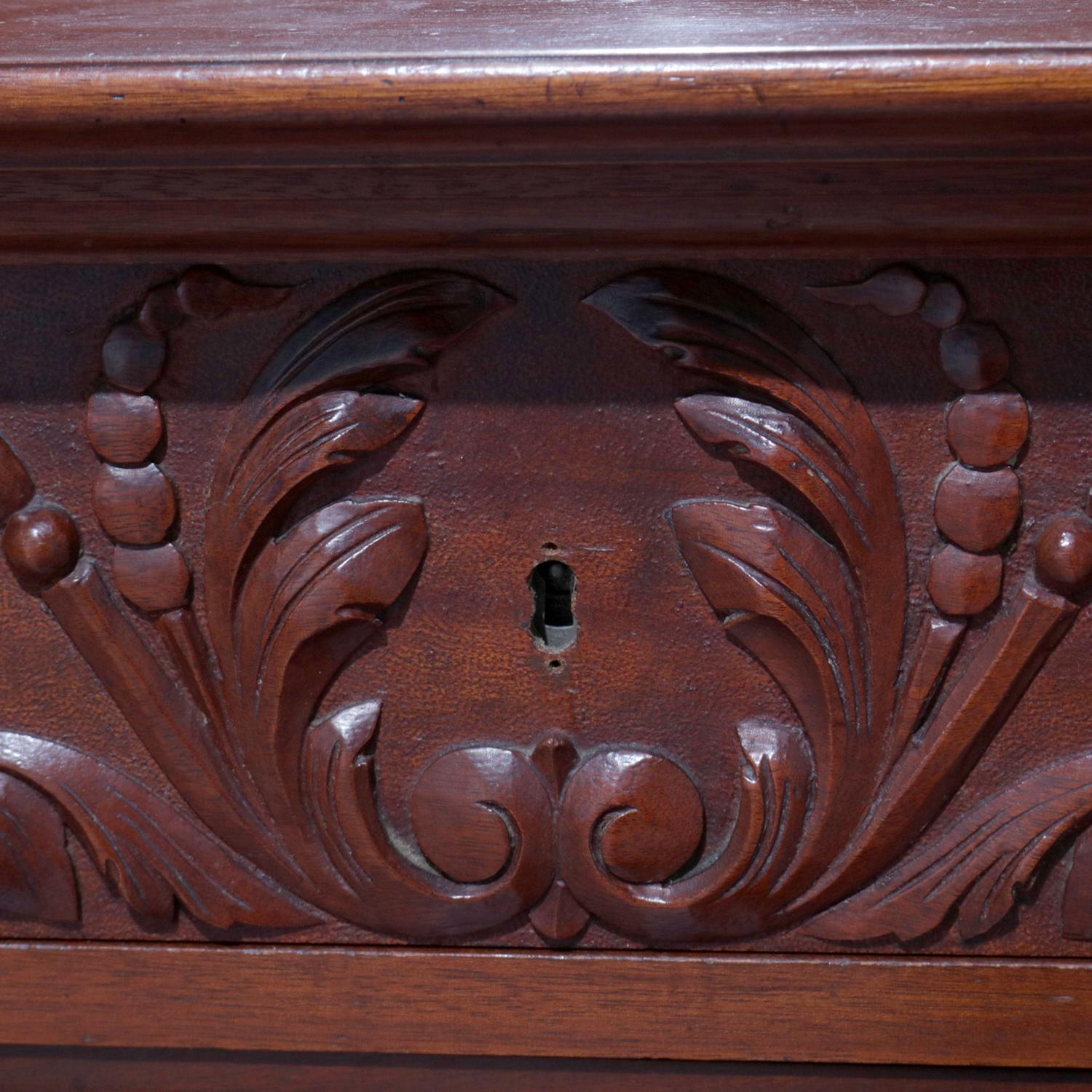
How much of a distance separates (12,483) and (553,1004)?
36cm

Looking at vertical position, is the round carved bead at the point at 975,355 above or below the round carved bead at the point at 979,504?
above

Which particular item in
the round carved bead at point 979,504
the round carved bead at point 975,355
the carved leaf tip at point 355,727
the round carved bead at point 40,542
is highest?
the round carved bead at point 975,355

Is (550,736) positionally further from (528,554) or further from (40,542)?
(40,542)

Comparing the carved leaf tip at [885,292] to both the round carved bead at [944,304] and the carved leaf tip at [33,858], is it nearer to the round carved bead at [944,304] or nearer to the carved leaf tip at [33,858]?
the round carved bead at [944,304]

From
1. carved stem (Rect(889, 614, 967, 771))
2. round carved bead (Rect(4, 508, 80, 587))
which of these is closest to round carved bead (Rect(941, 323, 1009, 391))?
carved stem (Rect(889, 614, 967, 771))

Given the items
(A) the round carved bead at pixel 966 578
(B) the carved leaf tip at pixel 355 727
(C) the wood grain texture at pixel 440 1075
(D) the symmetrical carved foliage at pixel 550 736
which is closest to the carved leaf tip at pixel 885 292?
(D) the symmetrical carved foliage at pixel 550 736

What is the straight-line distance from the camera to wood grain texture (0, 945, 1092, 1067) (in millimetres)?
606

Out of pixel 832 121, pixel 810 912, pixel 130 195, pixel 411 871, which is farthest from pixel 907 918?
pixel 130 195

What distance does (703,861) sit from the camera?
1.96 ft

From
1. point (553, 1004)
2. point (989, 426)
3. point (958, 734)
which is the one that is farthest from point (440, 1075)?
point (989, 426)

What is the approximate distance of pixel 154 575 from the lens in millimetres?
573

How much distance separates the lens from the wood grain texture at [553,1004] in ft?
1.99

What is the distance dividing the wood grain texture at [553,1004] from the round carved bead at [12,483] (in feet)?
0.75

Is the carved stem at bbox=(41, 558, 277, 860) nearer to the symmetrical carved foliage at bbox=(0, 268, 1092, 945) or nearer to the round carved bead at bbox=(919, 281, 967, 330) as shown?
the symmetrical carved foliage at bbox=(0, 268, 1092, 945)
